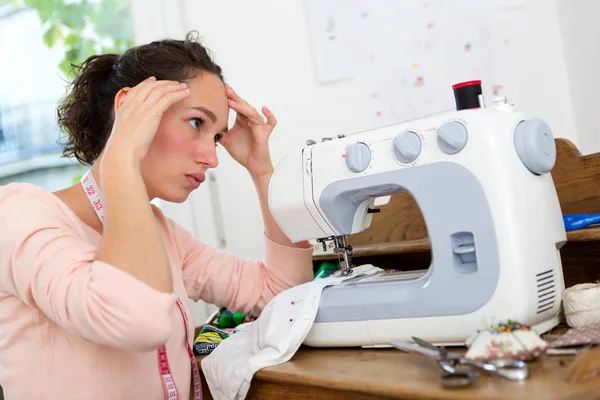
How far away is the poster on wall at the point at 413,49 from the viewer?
6.00ft

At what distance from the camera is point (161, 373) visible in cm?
127

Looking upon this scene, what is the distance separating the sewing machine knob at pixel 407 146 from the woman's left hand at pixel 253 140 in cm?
50

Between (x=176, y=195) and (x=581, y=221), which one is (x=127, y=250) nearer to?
(x=176, y=195)

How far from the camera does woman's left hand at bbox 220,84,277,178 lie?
1.59 metres

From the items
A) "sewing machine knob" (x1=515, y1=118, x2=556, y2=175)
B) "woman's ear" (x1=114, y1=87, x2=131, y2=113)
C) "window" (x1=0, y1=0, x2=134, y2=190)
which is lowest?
"sewing machine knob" (x1=515, y1=118, x2=556, y2=175)

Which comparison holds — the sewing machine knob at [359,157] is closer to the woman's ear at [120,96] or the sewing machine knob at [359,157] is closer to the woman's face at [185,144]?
the woman's face at [185,144]

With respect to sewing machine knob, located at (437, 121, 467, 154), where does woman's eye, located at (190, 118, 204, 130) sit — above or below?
above

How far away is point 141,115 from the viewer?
1160 millimetres

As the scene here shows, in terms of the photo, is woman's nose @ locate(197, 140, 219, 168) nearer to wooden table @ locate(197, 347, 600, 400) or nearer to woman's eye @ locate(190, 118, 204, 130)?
woman's eye @ locate(190, 118, 204, 130)

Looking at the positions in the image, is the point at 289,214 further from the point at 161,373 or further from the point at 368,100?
the point at 368,100

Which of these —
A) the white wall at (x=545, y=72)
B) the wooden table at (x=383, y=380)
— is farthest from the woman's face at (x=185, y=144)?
the white wall at (x=545, y=72)

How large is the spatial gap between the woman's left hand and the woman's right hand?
34cm

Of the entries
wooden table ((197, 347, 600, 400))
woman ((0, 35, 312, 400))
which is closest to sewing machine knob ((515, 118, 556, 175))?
wooden table ((197, 347, 600, 400))

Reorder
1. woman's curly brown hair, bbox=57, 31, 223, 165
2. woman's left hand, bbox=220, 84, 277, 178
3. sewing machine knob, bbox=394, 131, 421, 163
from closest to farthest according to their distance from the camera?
sewing machine knob, bbox=394, 131, 421, 163, woman's curly brown hair, bbox=57, 31, 223, 165, woman's left hand, bbox=220, 84, 277, 178
